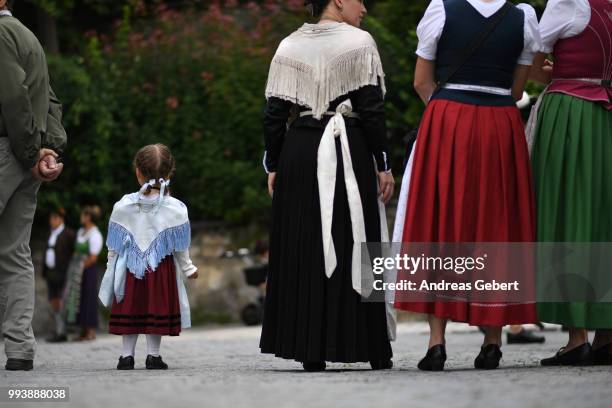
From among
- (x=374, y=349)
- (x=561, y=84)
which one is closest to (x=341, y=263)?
(x=374, y=349)

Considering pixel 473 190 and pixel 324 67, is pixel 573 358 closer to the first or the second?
pixel 473 190

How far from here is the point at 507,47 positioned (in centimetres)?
749

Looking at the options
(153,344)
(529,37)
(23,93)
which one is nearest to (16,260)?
(23,93)

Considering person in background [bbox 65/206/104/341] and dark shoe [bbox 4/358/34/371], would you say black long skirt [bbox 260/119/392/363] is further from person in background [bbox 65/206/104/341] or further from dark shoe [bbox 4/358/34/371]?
person in background [bbox 65/206/104/341]

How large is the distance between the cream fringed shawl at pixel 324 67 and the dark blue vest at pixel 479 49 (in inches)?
15.9

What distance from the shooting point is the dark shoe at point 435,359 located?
7277mm

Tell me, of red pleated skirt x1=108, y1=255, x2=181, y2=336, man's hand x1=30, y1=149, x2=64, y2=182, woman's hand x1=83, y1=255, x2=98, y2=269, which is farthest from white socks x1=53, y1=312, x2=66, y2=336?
man's hand x1=30, y1=149, x2=64, y2=182

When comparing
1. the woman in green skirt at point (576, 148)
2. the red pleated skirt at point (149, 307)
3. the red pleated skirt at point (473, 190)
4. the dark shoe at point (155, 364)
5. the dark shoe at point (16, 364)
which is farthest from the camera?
the red pleated skirt at point (149, 307)

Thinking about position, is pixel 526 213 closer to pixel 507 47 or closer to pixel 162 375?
pixel 507 47

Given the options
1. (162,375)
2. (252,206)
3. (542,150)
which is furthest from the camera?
(252,206)

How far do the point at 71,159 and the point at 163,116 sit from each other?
1.44 metres

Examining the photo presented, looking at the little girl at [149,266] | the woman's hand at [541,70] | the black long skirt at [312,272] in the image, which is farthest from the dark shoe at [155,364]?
the woman's hand at [541,70]

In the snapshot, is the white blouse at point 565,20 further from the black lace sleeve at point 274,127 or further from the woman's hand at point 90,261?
the woman's hand at point 90,261

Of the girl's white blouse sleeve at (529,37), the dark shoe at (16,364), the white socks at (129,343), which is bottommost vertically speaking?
the white socks at (129,343)
